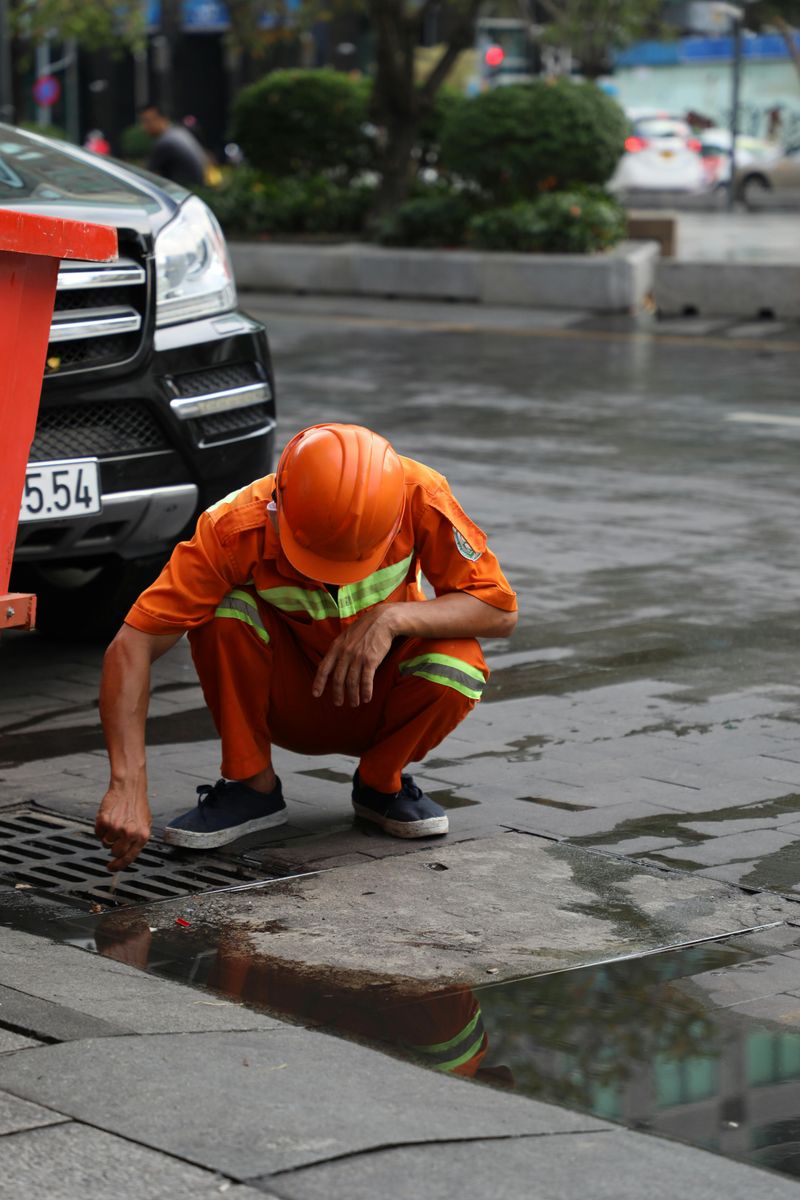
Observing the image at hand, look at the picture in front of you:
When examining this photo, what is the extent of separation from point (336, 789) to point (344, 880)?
0.77 metres

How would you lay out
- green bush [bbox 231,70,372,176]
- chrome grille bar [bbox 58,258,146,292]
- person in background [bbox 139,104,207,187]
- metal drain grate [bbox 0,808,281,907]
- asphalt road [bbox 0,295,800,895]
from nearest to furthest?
metal drain grate [bbox 0,808,281,907], asphalt road [bbox 0,295,800,895], chrome grille bar [bbox 58,258,146,292], person in background [bbox 139,104,207,187], green bush [bbox 231,70,372,176]

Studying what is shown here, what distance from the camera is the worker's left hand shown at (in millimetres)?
4246

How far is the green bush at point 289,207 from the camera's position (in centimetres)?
2186

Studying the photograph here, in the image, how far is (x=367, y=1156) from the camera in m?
2.83

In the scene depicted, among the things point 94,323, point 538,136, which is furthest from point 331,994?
point 538,136

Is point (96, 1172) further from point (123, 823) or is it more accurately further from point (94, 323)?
point (94, 323)

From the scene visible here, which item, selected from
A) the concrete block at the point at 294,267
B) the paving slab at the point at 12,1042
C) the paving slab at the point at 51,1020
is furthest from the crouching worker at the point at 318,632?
the concrete block at the point at 294,267

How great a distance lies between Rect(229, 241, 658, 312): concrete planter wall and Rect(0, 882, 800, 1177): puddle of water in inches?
572

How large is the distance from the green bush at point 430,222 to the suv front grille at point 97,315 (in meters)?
14.4

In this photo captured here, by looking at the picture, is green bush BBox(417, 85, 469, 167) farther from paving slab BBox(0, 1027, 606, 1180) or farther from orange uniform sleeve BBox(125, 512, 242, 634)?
paving slab BBox(0, 1027, 606, 1180)

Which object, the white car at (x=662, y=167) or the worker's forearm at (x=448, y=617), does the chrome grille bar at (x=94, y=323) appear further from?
the white car at (x=662, y=167)

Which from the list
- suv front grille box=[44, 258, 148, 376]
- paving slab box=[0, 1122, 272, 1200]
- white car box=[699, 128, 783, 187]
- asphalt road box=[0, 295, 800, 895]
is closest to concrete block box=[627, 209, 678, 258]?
asphalt road box=[0, 295, 800, 895]

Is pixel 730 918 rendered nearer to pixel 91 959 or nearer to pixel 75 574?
pixel 91 959

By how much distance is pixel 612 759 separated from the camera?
5.23 m
